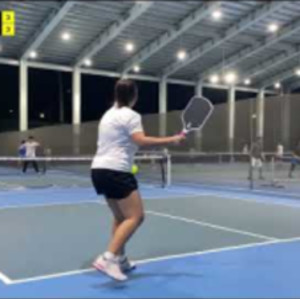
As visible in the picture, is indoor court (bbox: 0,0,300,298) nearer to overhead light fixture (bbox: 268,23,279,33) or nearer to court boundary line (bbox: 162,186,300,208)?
court boundary line (bbox: 162,186,300,208)

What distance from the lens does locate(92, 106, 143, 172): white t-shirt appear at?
405cm

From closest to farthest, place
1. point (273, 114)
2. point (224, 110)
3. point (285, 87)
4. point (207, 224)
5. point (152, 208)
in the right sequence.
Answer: point (207, 224) < point (152, 208) < point (273, 114) < point (224, 110) < point (285, 87)

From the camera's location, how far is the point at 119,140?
4.07m

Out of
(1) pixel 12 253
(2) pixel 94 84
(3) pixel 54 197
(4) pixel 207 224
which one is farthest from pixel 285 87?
(1) pixel 12 253

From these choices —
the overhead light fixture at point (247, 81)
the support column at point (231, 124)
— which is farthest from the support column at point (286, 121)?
the overhead light fixture at point (247, 81)

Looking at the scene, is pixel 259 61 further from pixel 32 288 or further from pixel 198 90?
pixel 32 288

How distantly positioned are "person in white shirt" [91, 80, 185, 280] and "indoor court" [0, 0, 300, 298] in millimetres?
251

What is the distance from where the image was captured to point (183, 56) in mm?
26797

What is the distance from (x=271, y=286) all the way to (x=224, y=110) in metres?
16.5

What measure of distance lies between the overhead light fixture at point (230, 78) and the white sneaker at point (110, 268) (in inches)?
1040

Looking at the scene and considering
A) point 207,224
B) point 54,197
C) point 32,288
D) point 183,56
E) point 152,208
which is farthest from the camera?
point 183,56

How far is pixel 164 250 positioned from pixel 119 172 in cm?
153

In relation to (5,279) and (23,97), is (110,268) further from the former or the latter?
(23,97)

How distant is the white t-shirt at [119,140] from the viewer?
13.3ft
